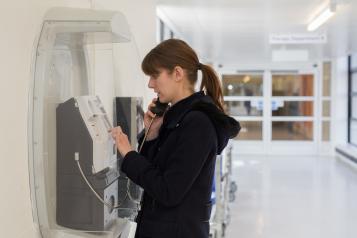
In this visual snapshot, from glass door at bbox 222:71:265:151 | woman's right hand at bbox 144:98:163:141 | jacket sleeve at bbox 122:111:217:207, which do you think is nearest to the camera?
jacket sleeve at bbox 122:111:217:207

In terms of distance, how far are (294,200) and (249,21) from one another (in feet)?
9.66

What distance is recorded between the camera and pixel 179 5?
5090 millimetres

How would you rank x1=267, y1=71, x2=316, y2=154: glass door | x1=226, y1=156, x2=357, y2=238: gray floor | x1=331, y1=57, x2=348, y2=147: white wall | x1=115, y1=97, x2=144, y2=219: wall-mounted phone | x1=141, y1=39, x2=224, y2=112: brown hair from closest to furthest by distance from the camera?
1. x1=141, y1=39, x2=224, y2=112: brown hair
2. x1=115, y1=97, x2=144, y2=219: wall-mounted phone
3. x1=226, y1=156, x2=357, y2=238: gray floor
4. x1=331, y1=57, x2=348, y2=147: white wall
5. x1=267, y1=71, x2=316, y2=154: glass door

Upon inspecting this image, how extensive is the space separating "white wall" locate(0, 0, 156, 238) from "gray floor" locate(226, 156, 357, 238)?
4174mm

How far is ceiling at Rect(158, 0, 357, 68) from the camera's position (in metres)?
5.02

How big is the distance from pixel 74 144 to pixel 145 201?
1.08 ft

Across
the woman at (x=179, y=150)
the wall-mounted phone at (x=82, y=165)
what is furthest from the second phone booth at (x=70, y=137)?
the woman at (x=179, y=150)

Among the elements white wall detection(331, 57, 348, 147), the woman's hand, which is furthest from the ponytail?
white wall detection(331, 57, 348, 147)

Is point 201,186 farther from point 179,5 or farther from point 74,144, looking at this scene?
point 179,5

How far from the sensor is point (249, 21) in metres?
6.18

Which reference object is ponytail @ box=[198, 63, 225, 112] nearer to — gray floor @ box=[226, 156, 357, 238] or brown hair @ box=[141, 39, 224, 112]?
brown hair @ box=[141, 39, 224, 112]

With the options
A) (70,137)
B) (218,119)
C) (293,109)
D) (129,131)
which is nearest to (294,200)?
(129,131)

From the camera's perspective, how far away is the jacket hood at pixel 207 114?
5.12ft

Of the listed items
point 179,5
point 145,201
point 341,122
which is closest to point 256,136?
point 341,122
